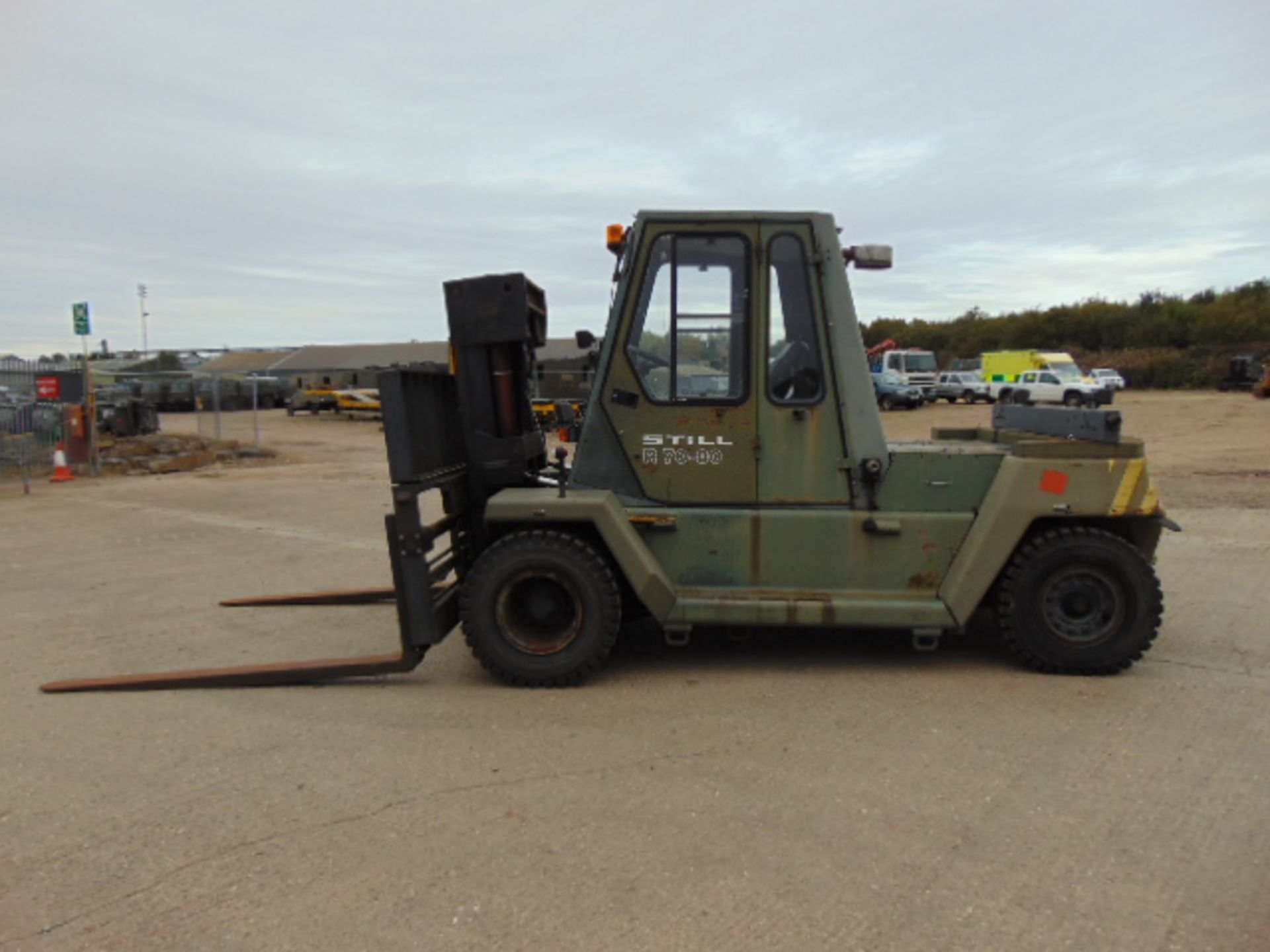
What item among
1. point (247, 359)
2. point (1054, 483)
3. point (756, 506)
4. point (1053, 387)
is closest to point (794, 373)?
point (756, 506)

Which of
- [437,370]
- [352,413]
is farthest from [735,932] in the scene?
[352,413]

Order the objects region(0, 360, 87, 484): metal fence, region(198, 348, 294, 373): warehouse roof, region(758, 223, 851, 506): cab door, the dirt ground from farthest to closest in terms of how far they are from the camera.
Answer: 1. region(198, 348, 294, 373): warehouse roof
2. region(0, 360, 87, 484): metal fence
3. region(758, 223, 851, 506): cab door
4. the dirt ground

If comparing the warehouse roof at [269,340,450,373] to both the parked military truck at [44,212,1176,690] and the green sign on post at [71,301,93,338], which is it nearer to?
the green sign on post at [71,301,93,338]

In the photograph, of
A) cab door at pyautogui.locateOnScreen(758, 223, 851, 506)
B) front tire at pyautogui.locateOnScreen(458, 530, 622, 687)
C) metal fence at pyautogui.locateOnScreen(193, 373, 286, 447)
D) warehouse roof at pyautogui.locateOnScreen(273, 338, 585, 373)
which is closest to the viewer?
front tire at pyautogui.locateOnScreen(458, 530, 622, 687)

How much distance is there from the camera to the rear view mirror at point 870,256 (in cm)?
511

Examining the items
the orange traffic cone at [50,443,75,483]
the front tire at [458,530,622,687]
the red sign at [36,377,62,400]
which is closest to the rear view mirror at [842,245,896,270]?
the front tire at [458,530,622,687]

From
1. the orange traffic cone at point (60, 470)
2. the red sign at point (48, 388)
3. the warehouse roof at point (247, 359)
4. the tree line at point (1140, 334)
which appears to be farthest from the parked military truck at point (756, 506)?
the warehouse roof at point (247, 359)

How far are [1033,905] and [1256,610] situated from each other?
180 inches

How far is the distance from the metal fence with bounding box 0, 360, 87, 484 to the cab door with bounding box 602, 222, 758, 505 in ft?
48.1

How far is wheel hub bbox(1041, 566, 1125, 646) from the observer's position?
192 inches

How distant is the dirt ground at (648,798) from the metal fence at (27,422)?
1146 centimetres

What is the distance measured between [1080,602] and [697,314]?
2660 mm

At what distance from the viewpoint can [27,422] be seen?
1594 centimetres

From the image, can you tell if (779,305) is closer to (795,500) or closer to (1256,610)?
(795,500)
